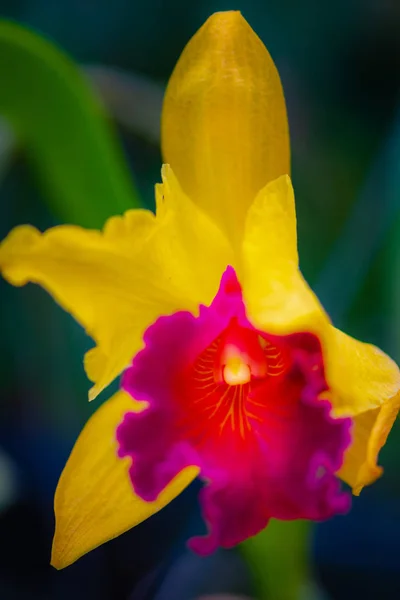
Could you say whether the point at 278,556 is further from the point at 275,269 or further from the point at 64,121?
the point at 64,121

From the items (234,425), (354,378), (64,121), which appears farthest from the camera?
(64,121)

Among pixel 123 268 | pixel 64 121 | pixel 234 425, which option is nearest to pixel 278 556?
pixel 234 425

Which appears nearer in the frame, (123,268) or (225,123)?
(123,268)

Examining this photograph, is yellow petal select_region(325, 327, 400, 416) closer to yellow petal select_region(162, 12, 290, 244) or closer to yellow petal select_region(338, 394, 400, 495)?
yellow petal select_region(338, 394, 400, 495)

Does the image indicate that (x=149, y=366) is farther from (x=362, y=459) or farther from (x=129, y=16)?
(x=129, y=16)

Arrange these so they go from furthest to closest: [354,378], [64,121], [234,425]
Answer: [64,121], [234,425], [354,378]

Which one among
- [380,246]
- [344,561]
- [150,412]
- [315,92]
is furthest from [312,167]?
[150,412]

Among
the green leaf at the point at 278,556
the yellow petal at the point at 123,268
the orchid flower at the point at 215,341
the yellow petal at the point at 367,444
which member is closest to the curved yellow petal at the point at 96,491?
the orchid flower at the point at 215,341
